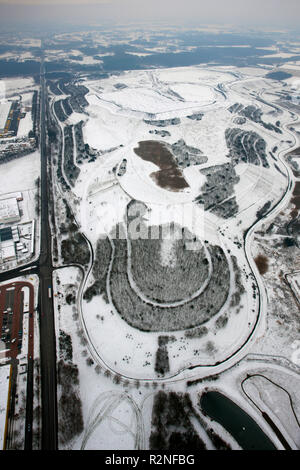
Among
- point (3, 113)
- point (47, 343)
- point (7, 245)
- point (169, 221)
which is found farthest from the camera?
point (3, 113)

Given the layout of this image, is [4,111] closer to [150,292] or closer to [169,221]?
[169,221]

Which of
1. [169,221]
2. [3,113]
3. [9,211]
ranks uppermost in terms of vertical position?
[3,113]

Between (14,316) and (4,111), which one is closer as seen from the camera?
(14,316)

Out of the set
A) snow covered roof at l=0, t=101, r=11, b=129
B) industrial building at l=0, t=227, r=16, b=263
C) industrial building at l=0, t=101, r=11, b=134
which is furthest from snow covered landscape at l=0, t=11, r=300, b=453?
snow covered roof at l=0, t=101, r=11, b=129

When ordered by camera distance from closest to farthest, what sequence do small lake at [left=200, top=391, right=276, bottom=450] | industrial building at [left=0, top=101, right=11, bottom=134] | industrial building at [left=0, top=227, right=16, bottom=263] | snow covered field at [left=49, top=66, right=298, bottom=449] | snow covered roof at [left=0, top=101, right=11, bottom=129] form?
1. small lake at [left=200, top=391, right=276, bottom=450]
2. snow covered field at [left=49, top=66, right=298, bottom=449]
3. industrial building at [left=0, top=227, right=16, bottom=263]
4. industrial building at [left=0, top=101, right=11, bottom=134]
5. snow covered roof at [left=0, top=101, right=11, bottom=129]

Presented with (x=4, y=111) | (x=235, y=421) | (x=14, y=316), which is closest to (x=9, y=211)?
(x=14, y=316)

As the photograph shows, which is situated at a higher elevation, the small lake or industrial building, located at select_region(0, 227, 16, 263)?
industrial building, located at select_region(0, 227, 16, 263)

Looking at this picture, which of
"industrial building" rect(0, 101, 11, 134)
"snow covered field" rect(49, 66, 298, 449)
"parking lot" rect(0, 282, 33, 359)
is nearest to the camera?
"snow covered field" rect(49, 66, 298, 449)

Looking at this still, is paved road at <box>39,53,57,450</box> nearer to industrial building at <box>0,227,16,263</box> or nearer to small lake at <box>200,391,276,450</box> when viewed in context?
industrial building at <box>0,227,16,263</box>

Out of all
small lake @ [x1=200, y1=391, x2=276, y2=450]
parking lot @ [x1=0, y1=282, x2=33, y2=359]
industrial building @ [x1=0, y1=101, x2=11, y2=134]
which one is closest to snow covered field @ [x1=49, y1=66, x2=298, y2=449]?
small lake @ [x1=200, y1=391, x2=276, y2=450]

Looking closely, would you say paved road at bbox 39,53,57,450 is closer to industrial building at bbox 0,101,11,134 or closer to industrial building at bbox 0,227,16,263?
industrial building at bbox 0,227,16,263

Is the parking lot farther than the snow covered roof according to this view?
No

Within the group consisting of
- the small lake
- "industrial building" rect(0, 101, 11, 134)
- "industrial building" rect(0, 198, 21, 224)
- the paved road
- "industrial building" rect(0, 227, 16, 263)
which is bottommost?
the small lake
